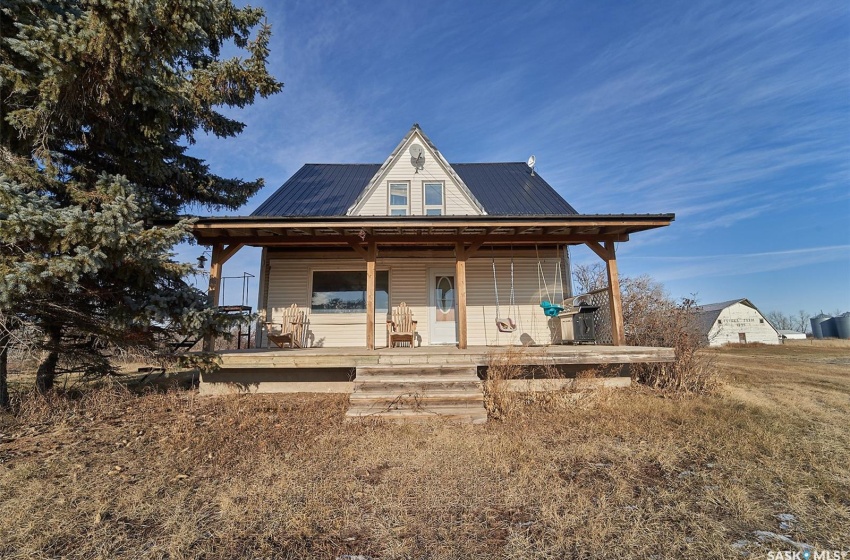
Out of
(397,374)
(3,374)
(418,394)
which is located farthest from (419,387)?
(3,374)

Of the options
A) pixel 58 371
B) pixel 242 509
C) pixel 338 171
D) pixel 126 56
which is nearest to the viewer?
pixel 242 509

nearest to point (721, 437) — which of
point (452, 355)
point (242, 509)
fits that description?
point (452, 355)

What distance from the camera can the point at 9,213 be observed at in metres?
4.09

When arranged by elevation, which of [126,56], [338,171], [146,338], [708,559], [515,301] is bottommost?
[708,559]

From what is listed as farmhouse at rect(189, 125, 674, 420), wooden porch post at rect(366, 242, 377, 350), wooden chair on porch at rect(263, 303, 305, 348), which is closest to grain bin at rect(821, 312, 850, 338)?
farmhouse at rect(189, 125, 674, 420)

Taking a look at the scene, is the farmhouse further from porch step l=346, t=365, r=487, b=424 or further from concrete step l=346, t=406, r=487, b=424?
concrete step l=346, t=406, r=487, b=424

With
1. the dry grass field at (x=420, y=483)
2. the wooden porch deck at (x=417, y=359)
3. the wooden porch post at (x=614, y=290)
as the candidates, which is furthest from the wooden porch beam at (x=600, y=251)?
the dry grass field at (x=420, y=483)

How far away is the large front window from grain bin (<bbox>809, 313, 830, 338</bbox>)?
73.7 m

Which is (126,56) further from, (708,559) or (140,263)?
(708,559)

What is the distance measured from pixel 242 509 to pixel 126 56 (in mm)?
5283

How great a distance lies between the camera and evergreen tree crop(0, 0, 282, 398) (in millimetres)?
4305

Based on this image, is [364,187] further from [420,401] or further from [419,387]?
[420,401]

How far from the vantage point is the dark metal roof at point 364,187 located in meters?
10.2

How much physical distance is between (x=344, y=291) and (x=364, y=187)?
12.7ft
